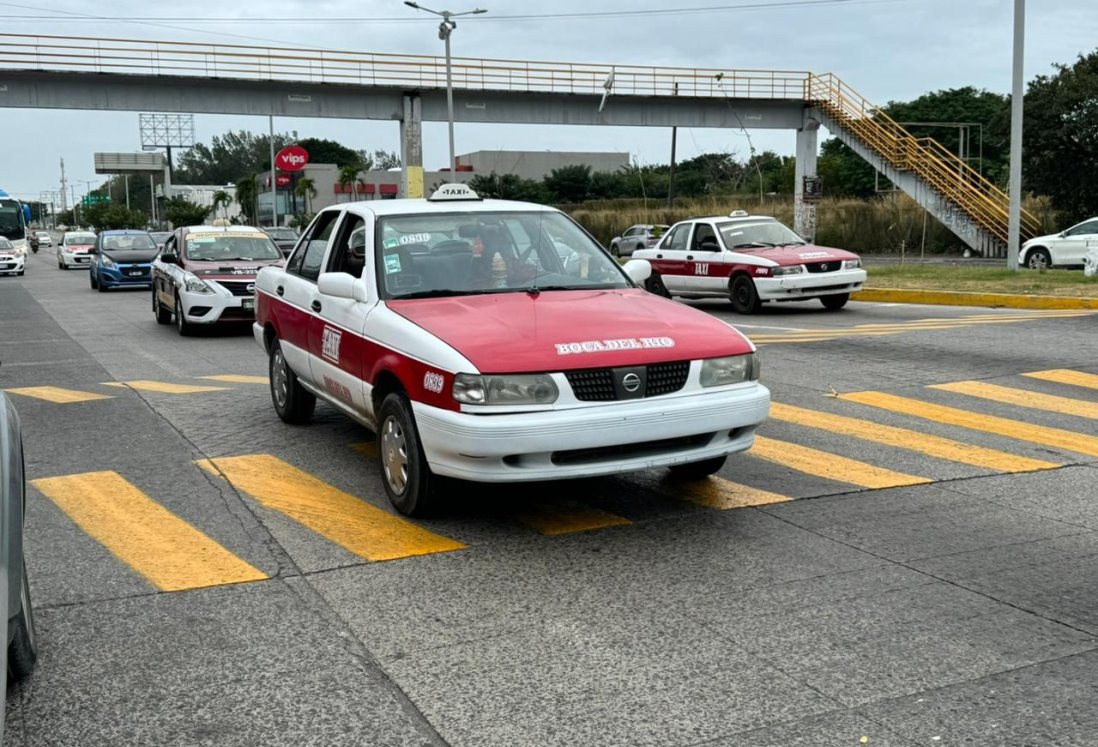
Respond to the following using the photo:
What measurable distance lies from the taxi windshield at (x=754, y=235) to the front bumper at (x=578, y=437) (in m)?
13.5

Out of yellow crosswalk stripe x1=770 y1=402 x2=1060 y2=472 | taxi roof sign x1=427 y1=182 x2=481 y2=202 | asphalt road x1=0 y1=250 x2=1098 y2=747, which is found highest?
taxi roof sign x1=427 y1=182 x2=481 y2=202

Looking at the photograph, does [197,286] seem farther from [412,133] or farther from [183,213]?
[183,213]

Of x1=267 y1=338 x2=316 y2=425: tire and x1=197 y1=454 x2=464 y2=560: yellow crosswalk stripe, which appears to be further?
x1=267 y1=338 x2=316 y2=425: tire

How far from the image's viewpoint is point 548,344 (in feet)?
18.7

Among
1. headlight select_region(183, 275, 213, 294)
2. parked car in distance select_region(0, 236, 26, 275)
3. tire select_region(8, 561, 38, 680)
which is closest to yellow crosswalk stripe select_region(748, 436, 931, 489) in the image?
tire select_region(8, 561, 38, 680)

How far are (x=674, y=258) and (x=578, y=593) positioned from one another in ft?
50.8

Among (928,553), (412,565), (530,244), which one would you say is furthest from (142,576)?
(928,553)

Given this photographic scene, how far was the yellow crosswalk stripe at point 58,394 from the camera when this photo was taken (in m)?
10.7

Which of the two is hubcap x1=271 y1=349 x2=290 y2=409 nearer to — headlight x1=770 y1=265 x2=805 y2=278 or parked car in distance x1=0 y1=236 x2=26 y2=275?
headlight x1=770 y1=265 x2=805 y2=278

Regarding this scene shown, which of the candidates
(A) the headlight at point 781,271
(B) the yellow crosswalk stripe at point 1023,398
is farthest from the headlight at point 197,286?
(B) the yellow crosswalk stripe at point 1023,398

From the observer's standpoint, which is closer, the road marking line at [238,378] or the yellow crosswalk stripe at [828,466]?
the yellow crosswalk stripe at [828,466]

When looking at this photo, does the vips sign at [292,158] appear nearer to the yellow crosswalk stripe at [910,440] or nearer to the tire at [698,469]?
the yellow crosswalk stripe at [910,440]

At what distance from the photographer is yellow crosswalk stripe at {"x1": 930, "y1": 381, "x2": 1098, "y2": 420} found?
30.3 ft

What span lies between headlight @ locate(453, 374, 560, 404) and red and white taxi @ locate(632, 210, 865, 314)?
42.1 feet
